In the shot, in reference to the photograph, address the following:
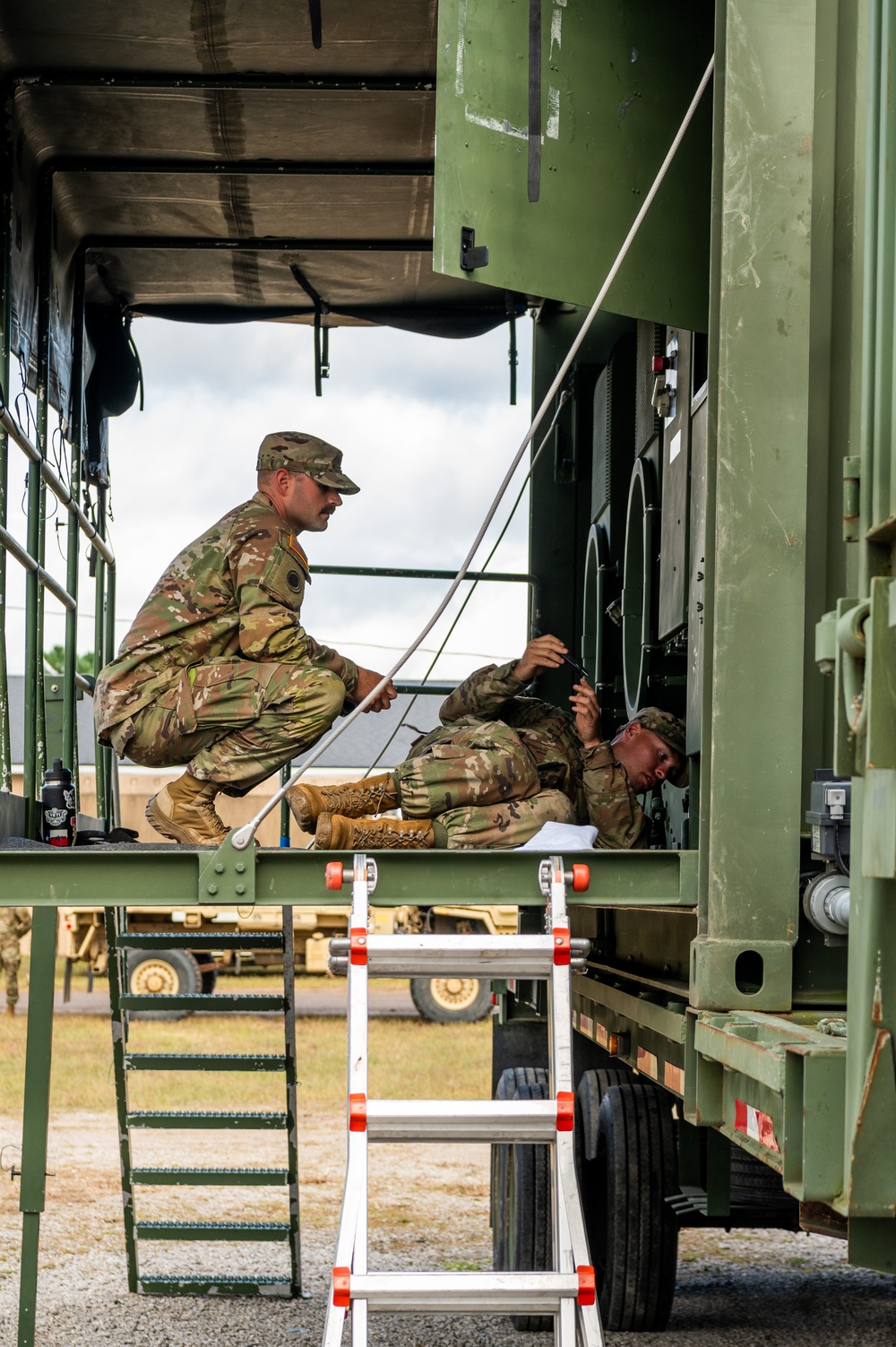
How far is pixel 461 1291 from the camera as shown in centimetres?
337

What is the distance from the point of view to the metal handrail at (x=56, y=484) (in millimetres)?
5840

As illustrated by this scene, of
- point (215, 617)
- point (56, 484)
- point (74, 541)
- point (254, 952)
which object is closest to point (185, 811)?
point (215, 617)

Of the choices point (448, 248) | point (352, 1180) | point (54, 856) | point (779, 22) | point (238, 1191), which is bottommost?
point (238, 1191)

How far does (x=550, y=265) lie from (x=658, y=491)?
1850mm

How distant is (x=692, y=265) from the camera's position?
14.8ft

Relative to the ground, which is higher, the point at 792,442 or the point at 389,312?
the point at 389,312

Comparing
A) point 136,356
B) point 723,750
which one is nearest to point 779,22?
point 723,750

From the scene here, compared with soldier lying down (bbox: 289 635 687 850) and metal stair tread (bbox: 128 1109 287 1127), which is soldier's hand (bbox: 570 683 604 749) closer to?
soldier lying down (bbox: 289 635 687 850)

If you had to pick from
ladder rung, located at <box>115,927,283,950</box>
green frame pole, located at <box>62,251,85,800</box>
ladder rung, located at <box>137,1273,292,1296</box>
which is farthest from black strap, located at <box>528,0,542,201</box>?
ladder rung, located at <box>137,1273,292,1296</box>

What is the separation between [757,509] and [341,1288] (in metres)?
1.91

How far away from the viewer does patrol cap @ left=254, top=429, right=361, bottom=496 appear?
220 inches

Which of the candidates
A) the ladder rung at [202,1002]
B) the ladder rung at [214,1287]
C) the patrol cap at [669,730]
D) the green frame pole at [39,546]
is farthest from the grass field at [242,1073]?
the patrol cap at [669,730]

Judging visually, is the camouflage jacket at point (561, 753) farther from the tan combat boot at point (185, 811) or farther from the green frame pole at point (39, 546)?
the green frame pole at point (39, 546)

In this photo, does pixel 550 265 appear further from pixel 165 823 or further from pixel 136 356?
pixel 136 356
